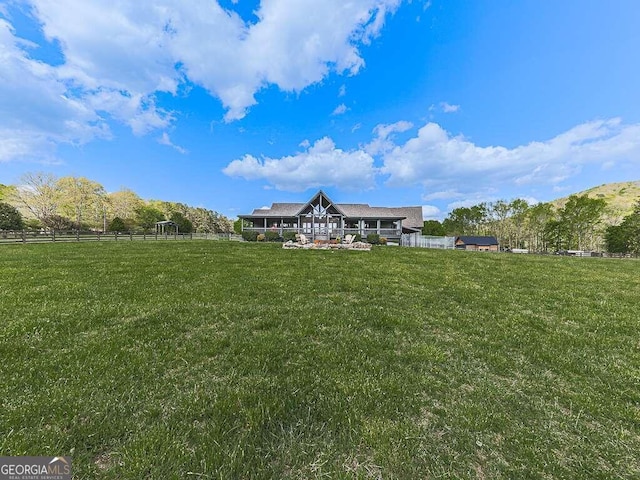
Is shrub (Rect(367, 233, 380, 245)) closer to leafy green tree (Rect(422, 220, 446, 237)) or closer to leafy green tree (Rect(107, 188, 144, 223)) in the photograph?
leafy green tree (Rect(422, 220, 446, 237))

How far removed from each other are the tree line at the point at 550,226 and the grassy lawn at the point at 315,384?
5373 cm

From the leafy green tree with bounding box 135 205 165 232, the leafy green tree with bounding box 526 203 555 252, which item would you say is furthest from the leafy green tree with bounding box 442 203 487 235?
the leafy green tree with bounding box 135 205 165 232

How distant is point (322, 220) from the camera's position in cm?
4044

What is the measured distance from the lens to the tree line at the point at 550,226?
1934 inches

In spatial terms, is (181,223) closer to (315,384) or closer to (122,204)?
(122,204)

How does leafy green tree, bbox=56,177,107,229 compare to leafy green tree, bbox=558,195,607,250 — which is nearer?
leafy green tree, bbox=558,195,607,250

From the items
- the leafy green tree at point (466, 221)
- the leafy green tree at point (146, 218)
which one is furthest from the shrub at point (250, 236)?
the leafy green tree at point (466, 221)

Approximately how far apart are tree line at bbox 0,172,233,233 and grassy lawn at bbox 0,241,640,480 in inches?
2286

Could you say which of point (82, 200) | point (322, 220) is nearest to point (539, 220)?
point (322, 220)

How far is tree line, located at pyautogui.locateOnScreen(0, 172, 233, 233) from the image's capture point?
51331mm

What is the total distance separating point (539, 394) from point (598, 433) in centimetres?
70

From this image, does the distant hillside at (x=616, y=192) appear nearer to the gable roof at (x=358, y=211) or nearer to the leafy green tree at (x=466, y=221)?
the leafy green tree at (x=466, y=221)

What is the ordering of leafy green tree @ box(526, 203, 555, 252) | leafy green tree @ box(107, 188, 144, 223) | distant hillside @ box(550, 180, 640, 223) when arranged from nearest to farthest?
leafy green tree @ box(526, 203, 555, 252) → leafy green tree @ box(107, 188, 144, 223) → distant hillside @ box(550, 180, 640, 223)

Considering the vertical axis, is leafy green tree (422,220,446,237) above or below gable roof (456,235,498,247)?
above
